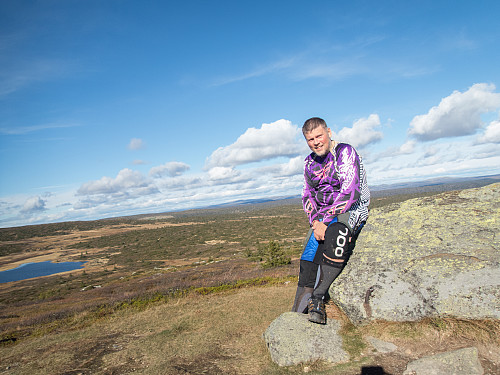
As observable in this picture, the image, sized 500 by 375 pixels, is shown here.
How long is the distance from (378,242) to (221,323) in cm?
437

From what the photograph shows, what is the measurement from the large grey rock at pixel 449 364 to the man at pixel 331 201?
1.53 m

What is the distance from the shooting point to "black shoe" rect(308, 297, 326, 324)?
5207mm

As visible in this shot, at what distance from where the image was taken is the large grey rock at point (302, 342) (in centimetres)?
490

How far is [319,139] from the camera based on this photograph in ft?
16.9

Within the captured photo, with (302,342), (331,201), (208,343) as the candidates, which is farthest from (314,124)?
(208,343)

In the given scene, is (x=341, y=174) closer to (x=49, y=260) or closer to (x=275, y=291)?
(x=275, y=291)

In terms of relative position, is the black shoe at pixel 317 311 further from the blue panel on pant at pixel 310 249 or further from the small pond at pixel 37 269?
the small pond at pixel 37 269

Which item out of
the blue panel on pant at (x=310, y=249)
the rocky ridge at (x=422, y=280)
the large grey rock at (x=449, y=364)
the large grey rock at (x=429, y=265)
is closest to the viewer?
the large grey rock at (x=449, y=364)

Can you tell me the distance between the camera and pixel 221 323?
742 cm

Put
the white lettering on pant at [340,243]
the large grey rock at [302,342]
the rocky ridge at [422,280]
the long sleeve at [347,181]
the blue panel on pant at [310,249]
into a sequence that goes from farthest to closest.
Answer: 1. the blue panel on pant at [310,249]
2. the white lettering on pant at [340,243]
3. the long sleeve at [347,181]
4. the large grey rock at [302,342]
5. the rocky ridge at [422,280]

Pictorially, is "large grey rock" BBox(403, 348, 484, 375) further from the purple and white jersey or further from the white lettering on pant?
the purple and white jersey

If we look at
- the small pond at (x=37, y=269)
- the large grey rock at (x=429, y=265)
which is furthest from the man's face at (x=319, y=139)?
the small pond at (x=37, y=269)

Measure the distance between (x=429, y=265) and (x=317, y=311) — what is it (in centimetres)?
219

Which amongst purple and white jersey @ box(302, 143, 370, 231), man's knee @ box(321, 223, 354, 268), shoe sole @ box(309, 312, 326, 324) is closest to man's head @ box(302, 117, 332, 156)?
purple and white jersey @ box(302, 143, 370, 231)
